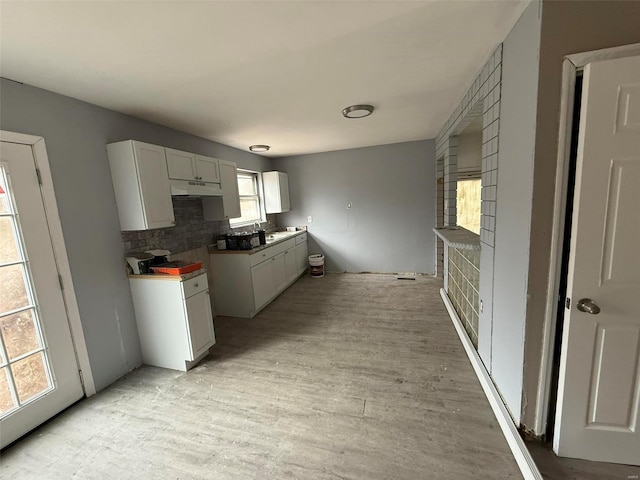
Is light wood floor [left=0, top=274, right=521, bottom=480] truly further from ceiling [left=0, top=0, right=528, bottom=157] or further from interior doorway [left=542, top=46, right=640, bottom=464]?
ceiling [left=0, top=0, right=528, bottom=157]

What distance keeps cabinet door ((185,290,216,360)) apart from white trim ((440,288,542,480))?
2.40m

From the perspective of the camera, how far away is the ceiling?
1236 millimetres

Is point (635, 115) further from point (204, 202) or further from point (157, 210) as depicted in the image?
point (204, 202)

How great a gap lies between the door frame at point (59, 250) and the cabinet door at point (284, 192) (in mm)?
3174

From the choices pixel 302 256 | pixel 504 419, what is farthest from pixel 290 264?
pixel 504 419

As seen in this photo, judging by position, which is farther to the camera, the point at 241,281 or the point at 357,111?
the point at 241,281

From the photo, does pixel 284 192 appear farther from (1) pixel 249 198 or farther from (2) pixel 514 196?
(2) pixel 514 196

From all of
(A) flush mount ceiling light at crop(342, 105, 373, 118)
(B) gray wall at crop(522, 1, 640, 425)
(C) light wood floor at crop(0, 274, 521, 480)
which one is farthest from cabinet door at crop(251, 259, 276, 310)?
(B) gray wall at crop(522, 1, 640, 425)

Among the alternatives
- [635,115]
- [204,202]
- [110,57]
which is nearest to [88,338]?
[204,202]

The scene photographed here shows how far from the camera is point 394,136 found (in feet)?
13.1

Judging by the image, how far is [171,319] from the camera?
238 cm

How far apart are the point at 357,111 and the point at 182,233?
2.38 metres

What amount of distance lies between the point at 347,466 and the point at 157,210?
244 centimetres

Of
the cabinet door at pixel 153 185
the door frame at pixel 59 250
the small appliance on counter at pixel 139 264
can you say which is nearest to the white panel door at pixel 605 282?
the cabinet door at pixel 153 185
